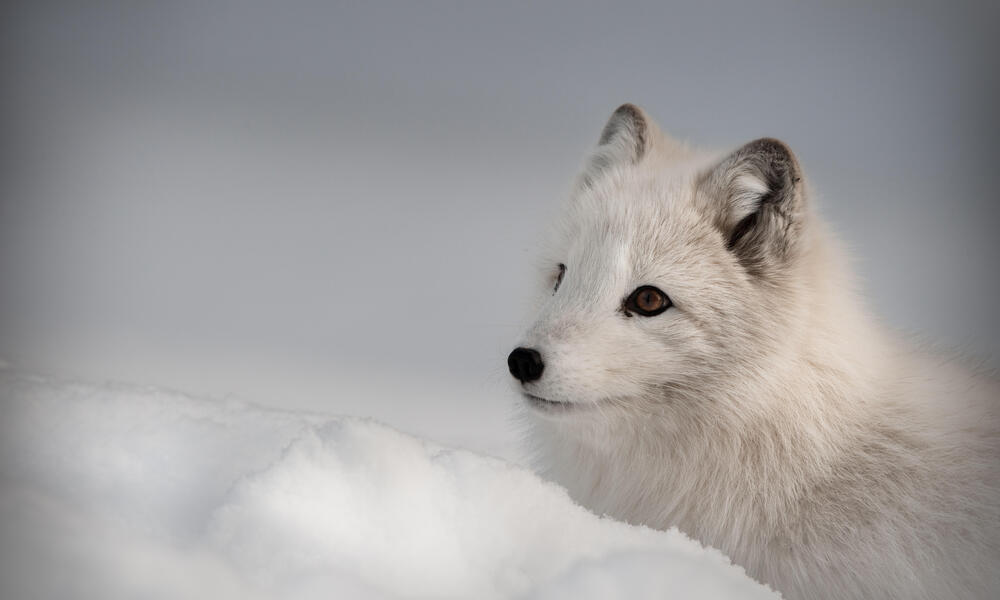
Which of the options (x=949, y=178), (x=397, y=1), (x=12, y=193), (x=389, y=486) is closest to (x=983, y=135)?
(x=949, y=178)

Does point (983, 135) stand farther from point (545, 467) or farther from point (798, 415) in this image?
point (545, 467)

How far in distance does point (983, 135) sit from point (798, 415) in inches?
45.0

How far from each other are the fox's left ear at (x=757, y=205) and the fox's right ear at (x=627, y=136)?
0.41 metres

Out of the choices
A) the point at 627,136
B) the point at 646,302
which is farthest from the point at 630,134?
the point at 646,302

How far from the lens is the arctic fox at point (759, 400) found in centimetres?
199

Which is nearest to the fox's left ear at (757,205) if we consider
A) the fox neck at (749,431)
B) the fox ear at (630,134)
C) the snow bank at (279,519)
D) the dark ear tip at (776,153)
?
the dark ear tip at (776,153)

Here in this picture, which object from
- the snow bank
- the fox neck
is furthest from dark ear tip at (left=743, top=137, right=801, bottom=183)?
the snow bank

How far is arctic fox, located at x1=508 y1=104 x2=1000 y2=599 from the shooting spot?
6.52 feet

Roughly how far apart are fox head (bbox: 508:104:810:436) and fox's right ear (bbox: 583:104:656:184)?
1.03 ft

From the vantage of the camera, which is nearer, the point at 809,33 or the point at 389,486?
the point at 389,486

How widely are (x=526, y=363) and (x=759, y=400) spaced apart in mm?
617

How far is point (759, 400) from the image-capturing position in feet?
7.04

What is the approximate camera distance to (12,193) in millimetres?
2094

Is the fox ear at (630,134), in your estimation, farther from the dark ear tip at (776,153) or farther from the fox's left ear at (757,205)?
the dark ear tip at (776,153)
